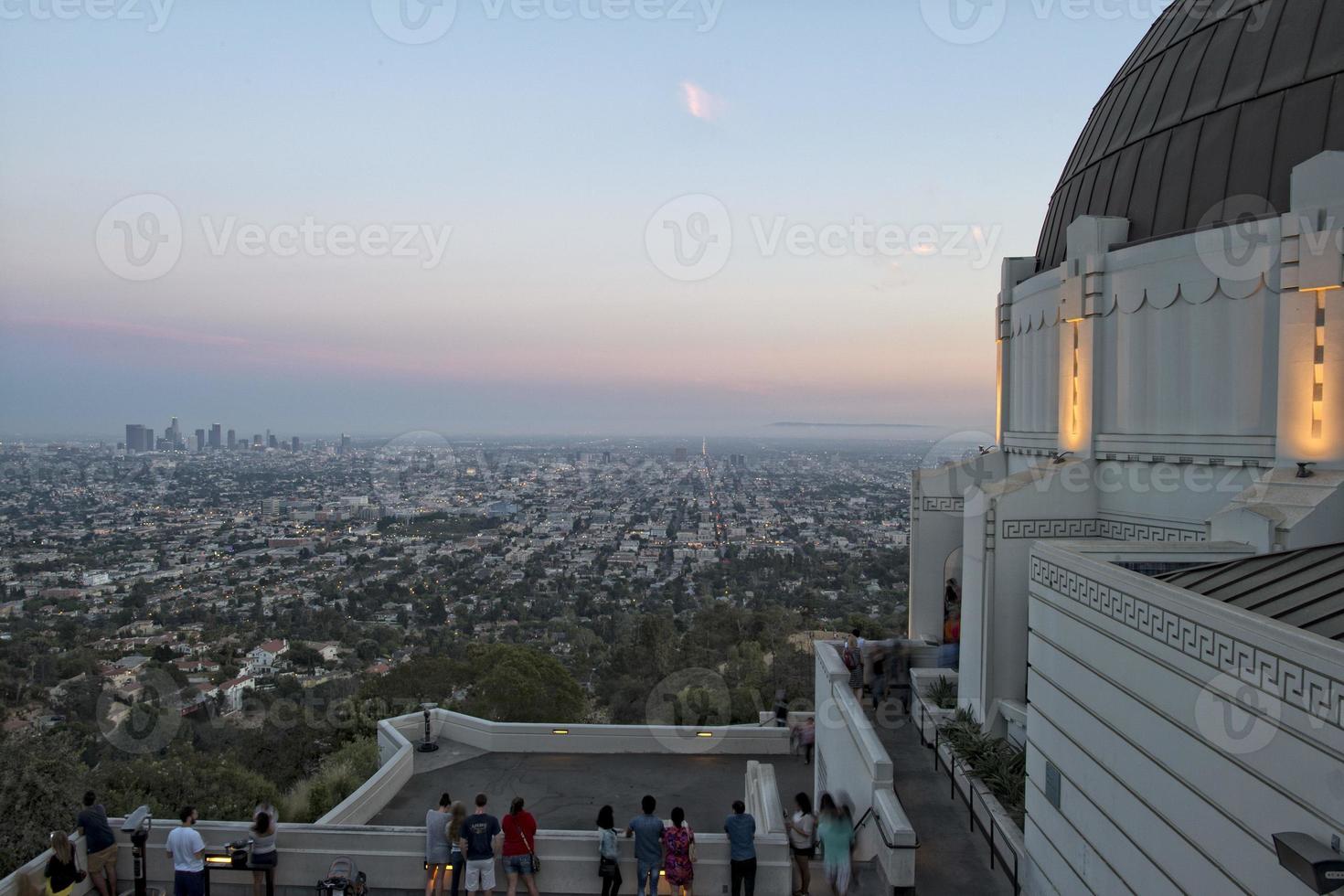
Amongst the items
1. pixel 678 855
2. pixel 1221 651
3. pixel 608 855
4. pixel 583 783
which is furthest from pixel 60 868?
pixel 1221 651

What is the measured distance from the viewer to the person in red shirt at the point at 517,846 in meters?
7.89

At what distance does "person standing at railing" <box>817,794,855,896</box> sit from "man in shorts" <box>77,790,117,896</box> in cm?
681

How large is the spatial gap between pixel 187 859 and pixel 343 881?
1390 mm

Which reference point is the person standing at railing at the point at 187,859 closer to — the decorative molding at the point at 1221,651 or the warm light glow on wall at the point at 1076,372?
the decorative molding at the point at 1221,651

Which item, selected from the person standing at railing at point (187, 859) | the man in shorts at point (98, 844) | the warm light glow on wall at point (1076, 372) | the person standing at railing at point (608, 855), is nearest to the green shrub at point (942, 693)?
the warm light glow on wall at point (1076, 372)

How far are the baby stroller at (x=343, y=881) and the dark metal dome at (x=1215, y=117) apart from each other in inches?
477

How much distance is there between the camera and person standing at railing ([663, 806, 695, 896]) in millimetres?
7730

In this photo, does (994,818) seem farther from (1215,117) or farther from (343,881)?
(1215,117)

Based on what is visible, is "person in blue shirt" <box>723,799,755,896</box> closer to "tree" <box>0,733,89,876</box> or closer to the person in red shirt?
the person in red shirt

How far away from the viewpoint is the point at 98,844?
7.86m

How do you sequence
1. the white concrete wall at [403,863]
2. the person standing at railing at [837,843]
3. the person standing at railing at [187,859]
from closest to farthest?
1. the person standing at railing at [187,859]
2. the person standing at railing at [837,843]
3. the white concrete wall at [403,863]

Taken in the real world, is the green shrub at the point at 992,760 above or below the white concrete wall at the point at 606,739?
above

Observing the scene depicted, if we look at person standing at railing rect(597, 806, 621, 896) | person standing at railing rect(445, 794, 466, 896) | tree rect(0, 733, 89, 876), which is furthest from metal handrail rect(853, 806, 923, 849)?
tree rect(0, 733, 89, 876)

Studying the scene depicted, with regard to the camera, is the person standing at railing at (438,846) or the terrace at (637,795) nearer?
the person standing at railing at (438,846)
